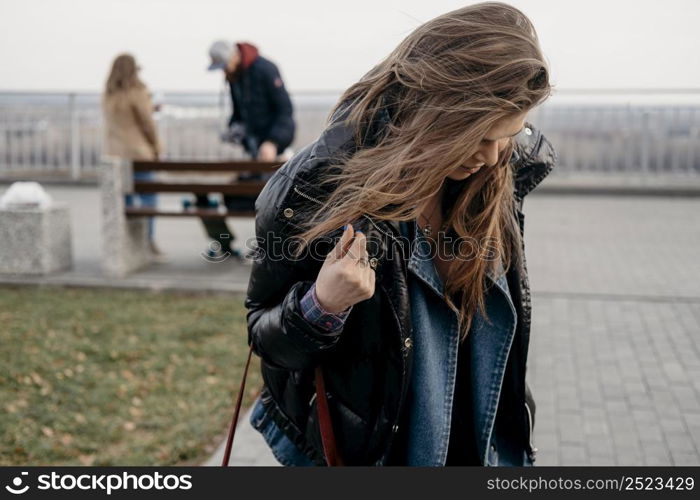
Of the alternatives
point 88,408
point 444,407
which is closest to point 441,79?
point 444,407

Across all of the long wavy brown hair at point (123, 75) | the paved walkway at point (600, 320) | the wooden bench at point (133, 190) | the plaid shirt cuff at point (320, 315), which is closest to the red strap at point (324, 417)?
the plaid shirt cuff at point (320, 315)

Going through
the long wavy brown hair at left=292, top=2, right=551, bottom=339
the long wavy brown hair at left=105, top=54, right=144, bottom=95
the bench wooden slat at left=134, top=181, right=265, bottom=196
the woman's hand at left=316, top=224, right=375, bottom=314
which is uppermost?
the long wavy brown hair at left=292, top=2, right=551, bottom=339

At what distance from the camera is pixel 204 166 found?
7.47m

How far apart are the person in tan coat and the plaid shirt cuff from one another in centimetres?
674

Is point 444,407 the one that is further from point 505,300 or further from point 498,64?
point 498,64

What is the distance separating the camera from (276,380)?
7.04 ft

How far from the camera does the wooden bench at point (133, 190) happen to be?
747cm

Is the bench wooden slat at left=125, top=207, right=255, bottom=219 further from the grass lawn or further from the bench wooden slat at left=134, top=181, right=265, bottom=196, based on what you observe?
the grass lawn

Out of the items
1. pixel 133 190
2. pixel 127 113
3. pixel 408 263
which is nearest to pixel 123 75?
pixel 127 113

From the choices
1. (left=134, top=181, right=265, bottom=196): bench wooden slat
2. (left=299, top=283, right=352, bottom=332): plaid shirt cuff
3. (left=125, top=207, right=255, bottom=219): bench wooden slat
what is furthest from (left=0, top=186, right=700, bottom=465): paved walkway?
(left=299, top=283, right=352, bottom=332): plaid shirt cuff

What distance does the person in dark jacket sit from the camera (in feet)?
24.0

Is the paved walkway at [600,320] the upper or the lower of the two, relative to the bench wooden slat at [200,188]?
lower

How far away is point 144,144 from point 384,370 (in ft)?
23.2

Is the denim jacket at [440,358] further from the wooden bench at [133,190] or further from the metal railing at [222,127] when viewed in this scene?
the metal railing at [222,127]
